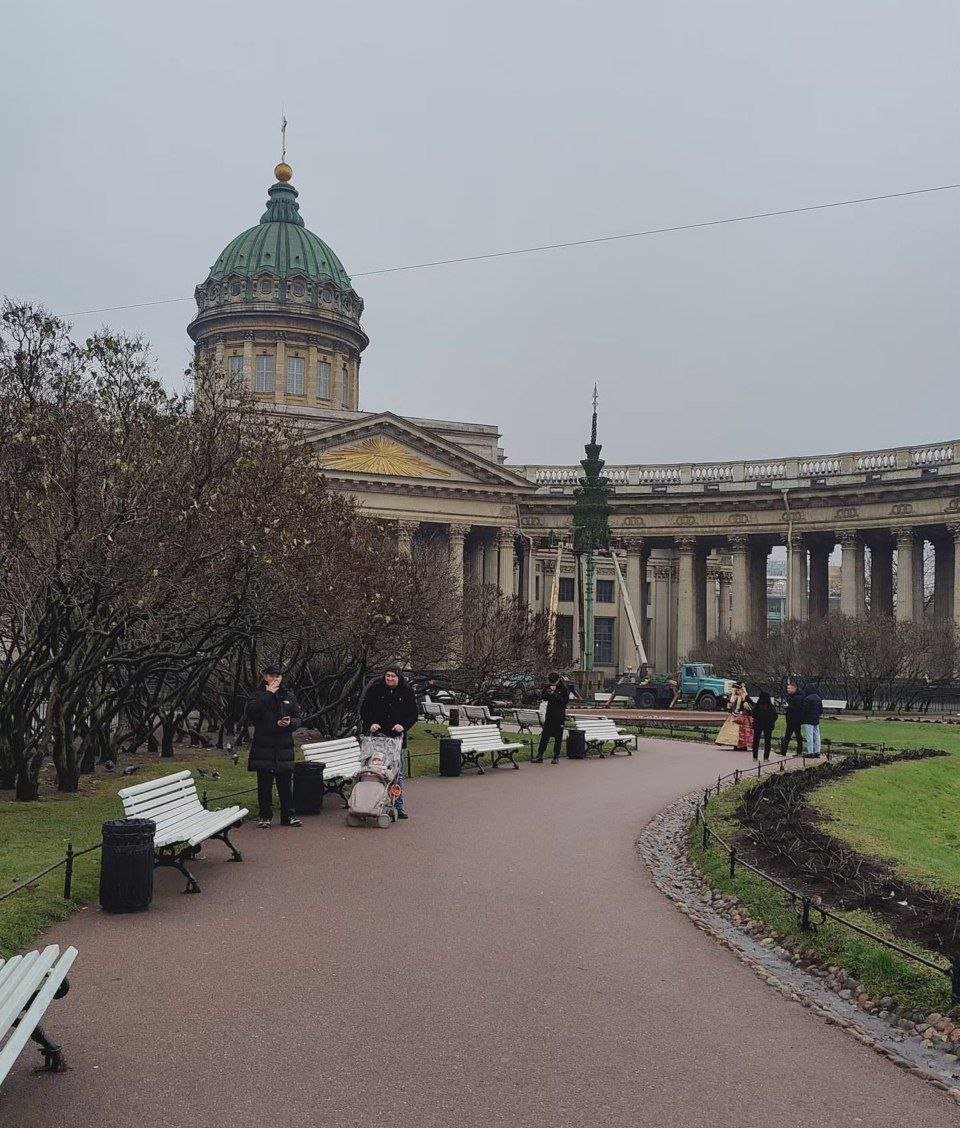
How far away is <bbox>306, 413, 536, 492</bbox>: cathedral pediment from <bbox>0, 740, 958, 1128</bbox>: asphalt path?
50.8m

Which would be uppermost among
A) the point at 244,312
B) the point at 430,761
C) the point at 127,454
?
the point at 244,312

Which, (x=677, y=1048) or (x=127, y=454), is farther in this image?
(x=127, y=454)

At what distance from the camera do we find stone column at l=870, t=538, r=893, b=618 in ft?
213

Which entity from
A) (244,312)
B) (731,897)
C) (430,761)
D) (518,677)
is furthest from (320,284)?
(731,897)

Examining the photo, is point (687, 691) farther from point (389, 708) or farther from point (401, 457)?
point (389, 708)

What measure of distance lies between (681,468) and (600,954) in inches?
2428

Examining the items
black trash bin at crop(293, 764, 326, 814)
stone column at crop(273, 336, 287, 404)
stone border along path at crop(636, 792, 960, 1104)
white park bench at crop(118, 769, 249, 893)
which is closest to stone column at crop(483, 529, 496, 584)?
stone column at crop(273, 336, 287, 404)

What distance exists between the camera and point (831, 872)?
11.3 metres

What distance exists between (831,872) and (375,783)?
220 inches

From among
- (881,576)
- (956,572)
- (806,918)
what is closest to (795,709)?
(806,918)

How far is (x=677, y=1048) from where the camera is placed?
6.61 m

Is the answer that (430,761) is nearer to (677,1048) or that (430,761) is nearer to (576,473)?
(677,1048)

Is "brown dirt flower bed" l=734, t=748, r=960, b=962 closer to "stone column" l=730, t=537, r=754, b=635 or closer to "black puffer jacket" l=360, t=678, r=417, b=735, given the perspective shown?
"black puffer jacket" l=360, t=678, r=417, b=735

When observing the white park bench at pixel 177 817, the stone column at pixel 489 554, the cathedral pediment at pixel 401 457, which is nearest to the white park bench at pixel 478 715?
the white park bench at pixel 177 817
